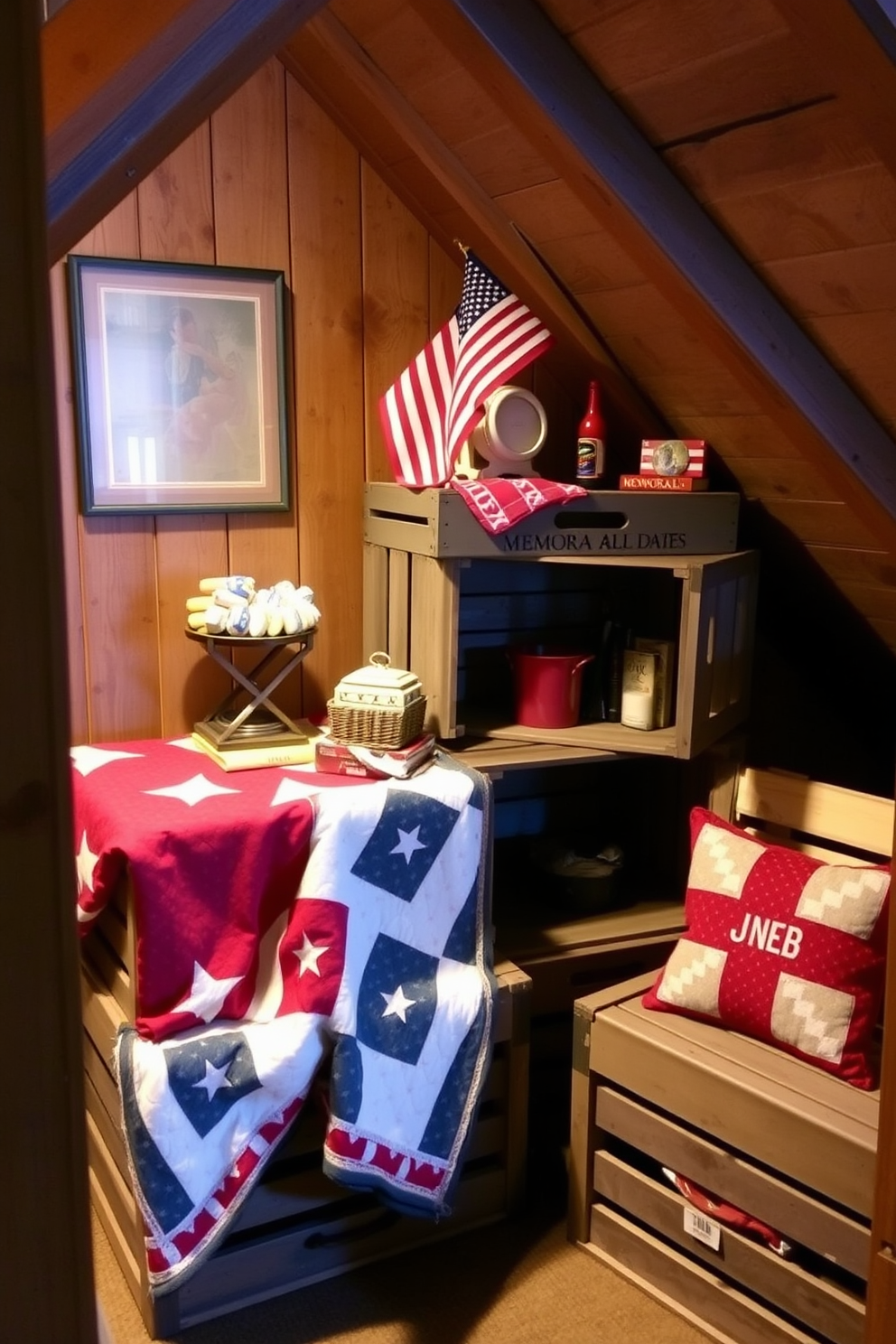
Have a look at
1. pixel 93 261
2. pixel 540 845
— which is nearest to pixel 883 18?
pixel 93 261

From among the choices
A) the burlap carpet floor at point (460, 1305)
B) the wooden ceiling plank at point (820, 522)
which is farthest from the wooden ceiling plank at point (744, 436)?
the burlap carpet floor at point (460, 1305)

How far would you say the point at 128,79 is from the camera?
1.14m

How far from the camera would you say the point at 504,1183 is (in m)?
2.01

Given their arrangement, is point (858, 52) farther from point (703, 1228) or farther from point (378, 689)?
point (703, 1228)

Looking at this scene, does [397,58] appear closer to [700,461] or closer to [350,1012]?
[700,461]

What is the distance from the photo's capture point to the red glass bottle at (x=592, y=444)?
213 centimetres

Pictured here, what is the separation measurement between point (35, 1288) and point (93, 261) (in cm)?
170

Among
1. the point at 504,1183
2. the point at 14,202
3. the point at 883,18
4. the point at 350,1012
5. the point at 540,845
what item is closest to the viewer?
the point at 14,202

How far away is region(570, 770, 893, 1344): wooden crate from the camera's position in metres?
1.60

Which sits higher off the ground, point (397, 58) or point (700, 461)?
point (397, 58)

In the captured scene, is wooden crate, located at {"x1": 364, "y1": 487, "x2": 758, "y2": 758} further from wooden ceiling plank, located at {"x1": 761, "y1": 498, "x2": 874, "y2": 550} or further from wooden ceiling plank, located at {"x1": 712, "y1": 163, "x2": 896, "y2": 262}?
wooden ceiling plank, located at {"x1": 712, "y1": 163, "x2": 896, "y2": 262}

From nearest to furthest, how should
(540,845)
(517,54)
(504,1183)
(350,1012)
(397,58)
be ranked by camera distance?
(517,54) < (350,1012) < (397,58) < (504,1183) < (540,845)

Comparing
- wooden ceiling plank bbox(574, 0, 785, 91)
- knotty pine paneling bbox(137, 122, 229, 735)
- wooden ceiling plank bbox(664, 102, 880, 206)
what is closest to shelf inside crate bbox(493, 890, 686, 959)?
knotty pine paneling bbox(137, 122, 229, 735)

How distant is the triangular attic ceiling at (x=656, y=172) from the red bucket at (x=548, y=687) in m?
0.49
